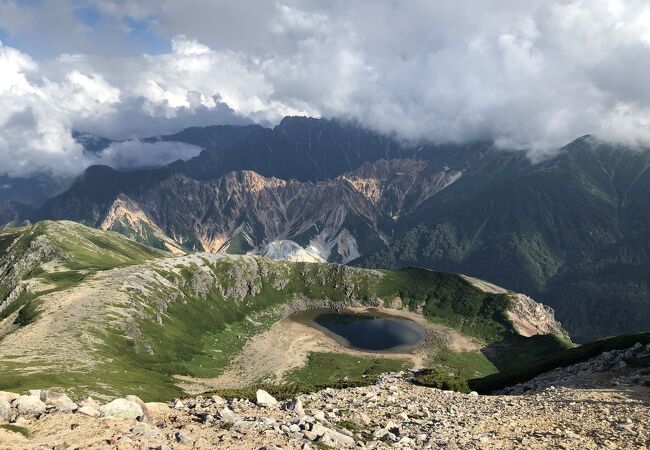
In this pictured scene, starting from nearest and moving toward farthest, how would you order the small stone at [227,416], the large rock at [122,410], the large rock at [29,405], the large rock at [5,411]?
the large rock at [5,411]
the large rock at [29,405]
the large rock at [122,410]
the small stone at [227,416]

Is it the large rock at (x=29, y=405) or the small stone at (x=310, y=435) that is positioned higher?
the small stone at (x=310, y=435)

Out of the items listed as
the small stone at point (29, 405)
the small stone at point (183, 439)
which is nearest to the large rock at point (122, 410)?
the small stone at point (29, 405)

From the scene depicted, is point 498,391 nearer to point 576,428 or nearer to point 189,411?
point 576,428

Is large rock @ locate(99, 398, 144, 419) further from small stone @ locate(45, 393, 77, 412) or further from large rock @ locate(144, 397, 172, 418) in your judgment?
small stone @ locate(45, 393, 77, 412)

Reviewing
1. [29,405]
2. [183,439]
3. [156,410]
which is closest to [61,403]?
[29,405]

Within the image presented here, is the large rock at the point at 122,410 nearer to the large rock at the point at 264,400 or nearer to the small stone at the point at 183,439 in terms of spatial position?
the small stone at the point at 183,439

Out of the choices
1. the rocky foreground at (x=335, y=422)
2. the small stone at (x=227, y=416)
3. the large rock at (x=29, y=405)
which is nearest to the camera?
the rocky foreground at (x=335, y=422)

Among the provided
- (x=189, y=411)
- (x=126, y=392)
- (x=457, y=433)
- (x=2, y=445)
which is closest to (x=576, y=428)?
(x=457, y=433)

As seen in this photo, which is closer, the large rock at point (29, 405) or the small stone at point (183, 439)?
the small stone at point (183, 439)
